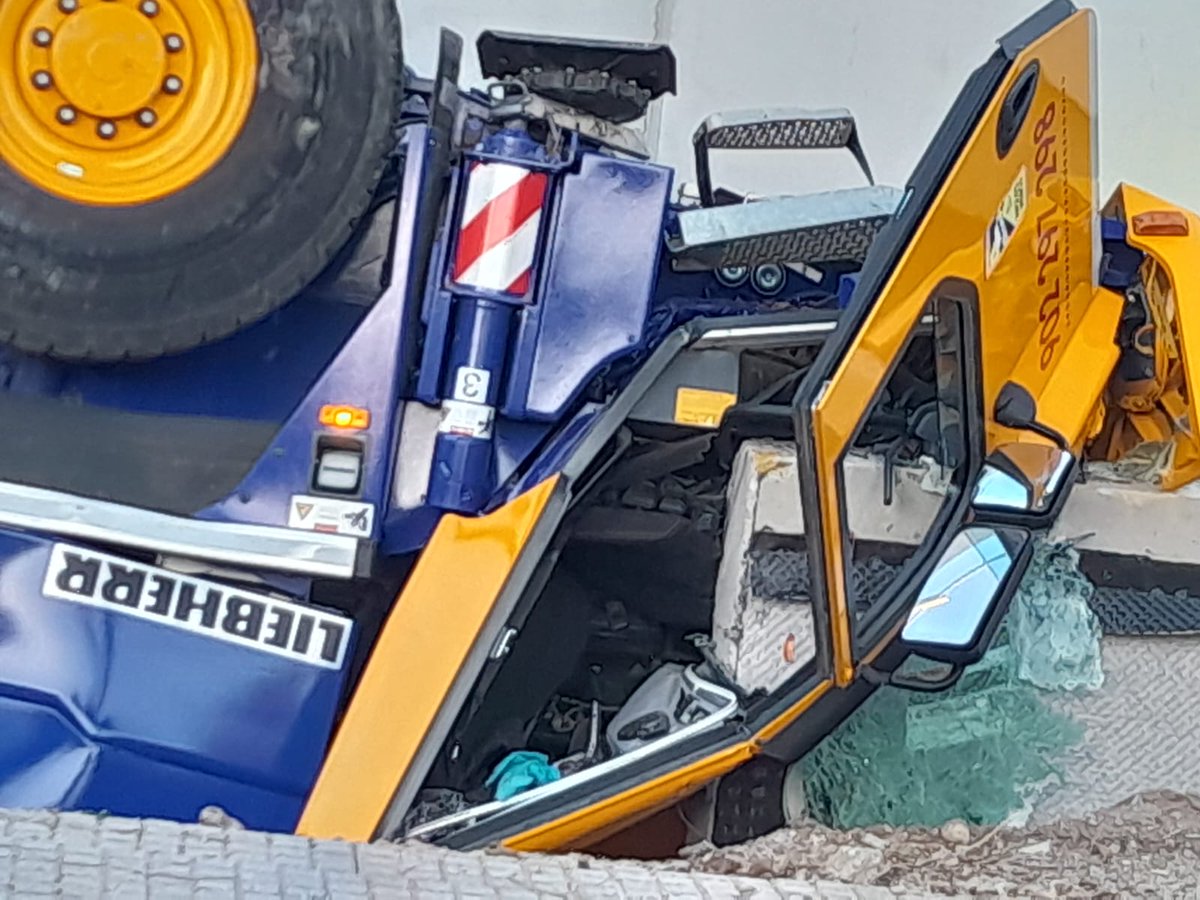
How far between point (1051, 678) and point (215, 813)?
116 centimetres

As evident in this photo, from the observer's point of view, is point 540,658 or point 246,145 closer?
point 246,145

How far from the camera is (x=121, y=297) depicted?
2.05 m

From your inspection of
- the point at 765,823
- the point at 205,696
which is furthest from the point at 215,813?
the point at 765,823

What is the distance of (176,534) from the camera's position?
85.4 inches

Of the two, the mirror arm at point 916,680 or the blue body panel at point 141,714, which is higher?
the mirror arm at point 916,680

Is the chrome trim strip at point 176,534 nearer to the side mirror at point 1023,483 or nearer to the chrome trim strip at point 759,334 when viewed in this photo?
the chrome trim strip at point 759,334

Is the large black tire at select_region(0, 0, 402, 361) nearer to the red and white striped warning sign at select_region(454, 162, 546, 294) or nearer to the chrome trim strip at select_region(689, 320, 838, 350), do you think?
the red and white striped warning sign at select_region(454, 162, 546, 294)

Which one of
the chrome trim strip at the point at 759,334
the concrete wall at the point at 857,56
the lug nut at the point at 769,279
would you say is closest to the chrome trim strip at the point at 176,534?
the chrome trim strip at the point at 759,334

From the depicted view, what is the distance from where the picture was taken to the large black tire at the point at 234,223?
80.2 inches

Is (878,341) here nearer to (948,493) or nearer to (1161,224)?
(948,493)

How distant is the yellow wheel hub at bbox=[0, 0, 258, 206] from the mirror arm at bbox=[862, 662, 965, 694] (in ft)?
3.55

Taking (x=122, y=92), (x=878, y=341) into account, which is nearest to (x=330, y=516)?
(x=122, y=92)

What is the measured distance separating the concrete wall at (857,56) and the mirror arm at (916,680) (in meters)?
2.54

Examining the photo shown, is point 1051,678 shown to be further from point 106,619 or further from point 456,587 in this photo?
point 106,619
